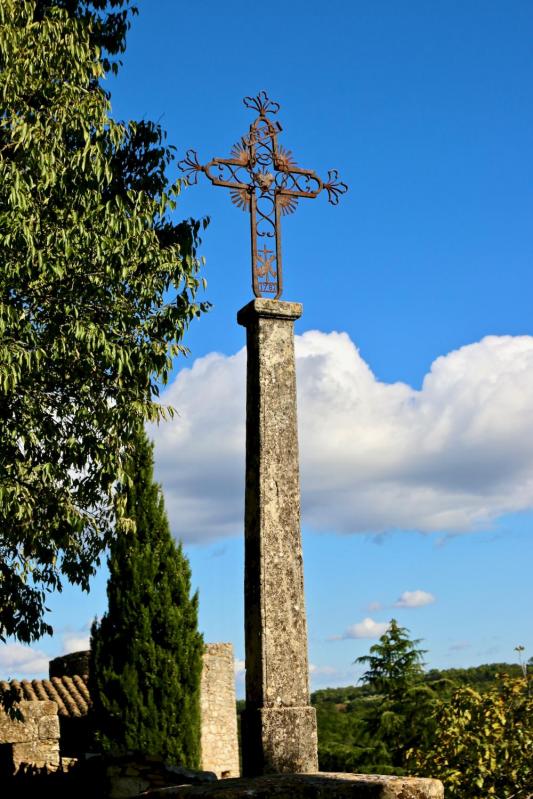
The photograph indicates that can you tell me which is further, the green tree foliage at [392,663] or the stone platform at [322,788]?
the green tree foliage at [392,663]

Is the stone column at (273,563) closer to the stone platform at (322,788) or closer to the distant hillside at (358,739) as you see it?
the stone platform at (322,788)

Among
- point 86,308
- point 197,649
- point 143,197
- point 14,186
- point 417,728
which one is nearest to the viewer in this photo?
point 14,186

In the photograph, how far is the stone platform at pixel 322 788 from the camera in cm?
725

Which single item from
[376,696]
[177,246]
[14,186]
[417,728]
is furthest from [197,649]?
[14,186]

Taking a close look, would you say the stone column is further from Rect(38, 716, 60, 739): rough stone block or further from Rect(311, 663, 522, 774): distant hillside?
Rect(311, 663, 522, 774): distant hillside

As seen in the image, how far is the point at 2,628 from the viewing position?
1215 cm

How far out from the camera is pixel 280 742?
8180mm

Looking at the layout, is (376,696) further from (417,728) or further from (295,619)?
(295,619)

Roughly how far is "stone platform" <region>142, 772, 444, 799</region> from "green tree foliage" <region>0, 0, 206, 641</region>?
4089 millimetres

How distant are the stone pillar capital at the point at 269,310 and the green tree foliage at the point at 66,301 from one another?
2023 mm

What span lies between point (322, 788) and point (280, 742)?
3.23 feet

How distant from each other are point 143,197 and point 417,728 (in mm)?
14312

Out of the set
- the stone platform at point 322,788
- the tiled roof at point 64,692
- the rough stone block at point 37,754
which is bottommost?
the stone platform at point 322,788

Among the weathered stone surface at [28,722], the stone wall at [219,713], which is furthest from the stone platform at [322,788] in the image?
the stone wall at [219,713]
